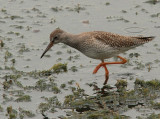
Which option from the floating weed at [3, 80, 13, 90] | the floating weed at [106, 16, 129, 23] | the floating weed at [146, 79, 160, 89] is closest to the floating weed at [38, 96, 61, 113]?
the floating weed at [3, 80, 13, 90]

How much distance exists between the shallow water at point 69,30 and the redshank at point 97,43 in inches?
28.1

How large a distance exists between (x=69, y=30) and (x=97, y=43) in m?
3.27

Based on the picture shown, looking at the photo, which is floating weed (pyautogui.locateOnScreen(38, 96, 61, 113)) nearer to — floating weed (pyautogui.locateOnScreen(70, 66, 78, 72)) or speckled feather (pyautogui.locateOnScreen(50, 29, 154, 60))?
speckled feather (pyautogui.locateOnScreen(50, 29, 154, 60))

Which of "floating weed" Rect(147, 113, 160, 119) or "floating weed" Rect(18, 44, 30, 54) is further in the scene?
"floating weed" Rect(18, 44, 30, 54)

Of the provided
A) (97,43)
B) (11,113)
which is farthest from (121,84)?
(11,113)

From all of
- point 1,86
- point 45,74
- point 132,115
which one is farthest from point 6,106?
point 132,115

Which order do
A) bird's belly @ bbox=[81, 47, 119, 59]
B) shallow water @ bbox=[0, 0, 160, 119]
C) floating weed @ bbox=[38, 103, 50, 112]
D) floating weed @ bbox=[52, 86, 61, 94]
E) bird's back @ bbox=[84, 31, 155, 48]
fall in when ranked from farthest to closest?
shallow water @ bbox=[0, 0, 160, 119] < bird's back @ bbox=[84, 31, 155, 48] < bird's belly @ bbox=[81, 47, 119, 59] < floating weed @ bbox=[52, 86, 61, 94] < floating weed @ bbox=[38, 103, 50, 112]

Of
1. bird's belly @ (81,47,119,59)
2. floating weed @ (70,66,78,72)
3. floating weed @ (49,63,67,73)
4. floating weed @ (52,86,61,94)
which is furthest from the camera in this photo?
floating weed @ (70,66,78,72)

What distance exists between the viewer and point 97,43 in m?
12.6

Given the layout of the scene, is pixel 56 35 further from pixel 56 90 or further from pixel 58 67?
pixel 56 90

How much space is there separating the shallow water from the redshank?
2.35 ft

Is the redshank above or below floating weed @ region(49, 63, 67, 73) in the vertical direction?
above

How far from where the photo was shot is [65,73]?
43.6 feet

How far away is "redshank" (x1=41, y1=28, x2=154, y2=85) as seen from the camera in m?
12.6
